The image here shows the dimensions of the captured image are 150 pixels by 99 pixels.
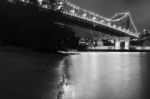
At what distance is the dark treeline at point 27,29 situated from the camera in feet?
111

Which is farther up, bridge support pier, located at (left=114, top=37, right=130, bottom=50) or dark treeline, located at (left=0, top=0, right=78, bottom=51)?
dark treeline, located at (left=0, top=0, right=78, bottom=51)

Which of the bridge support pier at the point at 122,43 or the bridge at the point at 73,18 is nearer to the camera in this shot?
the bridge at the point at 73,18

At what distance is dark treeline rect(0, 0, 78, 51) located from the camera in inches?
1331

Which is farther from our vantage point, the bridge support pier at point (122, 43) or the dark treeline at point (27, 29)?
the bridge support pier at point (122, 43)

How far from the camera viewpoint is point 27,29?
34.4 m

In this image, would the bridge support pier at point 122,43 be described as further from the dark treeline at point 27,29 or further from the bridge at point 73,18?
the dark treeline at point 27,29

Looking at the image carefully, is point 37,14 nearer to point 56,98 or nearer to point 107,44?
point 56,98

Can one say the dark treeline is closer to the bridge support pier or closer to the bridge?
the bridge

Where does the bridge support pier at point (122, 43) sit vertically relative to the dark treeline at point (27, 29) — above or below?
below

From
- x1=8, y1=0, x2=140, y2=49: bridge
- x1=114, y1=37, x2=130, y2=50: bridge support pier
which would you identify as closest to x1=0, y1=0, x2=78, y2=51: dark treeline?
x1=8, y1=0, x2=140, y2=49: bridge

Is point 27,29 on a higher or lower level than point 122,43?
higher

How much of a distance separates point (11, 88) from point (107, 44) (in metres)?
98.7

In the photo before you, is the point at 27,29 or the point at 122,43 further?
the point at 122,43

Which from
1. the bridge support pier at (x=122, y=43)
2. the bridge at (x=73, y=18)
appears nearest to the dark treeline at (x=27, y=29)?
the bridge at (x=73, y=18)
